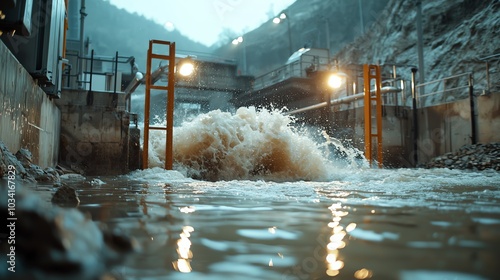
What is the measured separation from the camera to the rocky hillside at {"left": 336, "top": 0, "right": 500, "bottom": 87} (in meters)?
20.8

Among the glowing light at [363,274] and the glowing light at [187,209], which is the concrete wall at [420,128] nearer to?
the glowing light at [187,209]

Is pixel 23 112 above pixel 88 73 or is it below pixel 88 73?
below

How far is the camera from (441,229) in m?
1.43

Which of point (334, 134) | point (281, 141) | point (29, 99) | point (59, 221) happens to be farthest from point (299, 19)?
point (59, 221)

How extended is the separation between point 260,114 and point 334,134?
4609 millimetres

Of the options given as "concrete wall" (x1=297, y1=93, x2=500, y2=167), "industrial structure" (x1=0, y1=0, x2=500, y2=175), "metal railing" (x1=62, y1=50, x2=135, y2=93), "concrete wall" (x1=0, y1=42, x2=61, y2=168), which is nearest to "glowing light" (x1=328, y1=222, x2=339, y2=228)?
"industrial structure" (x1=0, y1=0, x2=500, y2=175)

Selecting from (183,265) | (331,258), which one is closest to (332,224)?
(331,258)

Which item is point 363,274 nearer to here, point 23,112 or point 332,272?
point 332,272

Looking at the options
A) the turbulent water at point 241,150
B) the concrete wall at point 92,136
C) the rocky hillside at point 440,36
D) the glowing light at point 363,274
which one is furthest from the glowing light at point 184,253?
the rocky hillside at point 440,36

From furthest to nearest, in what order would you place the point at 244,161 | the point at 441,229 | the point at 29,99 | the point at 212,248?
the point at 244,161
the point at 29,99
the point at 441,229
the point at 212,248

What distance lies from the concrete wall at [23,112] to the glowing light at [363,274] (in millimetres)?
3738

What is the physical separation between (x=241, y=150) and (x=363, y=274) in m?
7.51

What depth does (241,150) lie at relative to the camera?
8.42 meters

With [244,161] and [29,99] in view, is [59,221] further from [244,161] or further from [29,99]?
[244,161]
